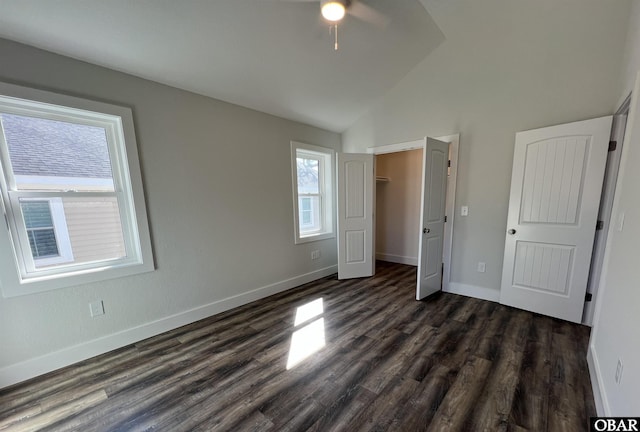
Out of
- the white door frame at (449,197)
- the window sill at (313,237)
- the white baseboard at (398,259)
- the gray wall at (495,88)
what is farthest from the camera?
the white baseboard at (398,259)

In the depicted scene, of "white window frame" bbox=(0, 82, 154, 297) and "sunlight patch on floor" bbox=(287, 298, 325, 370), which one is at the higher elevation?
"white window frame" bbox=(0, 82, 154, 297)

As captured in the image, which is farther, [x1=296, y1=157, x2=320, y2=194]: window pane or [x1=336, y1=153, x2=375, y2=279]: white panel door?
[x1=296, y1=157, x2=320, y2=194]: window pane

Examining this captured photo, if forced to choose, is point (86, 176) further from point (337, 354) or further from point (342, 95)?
point (342, 95)

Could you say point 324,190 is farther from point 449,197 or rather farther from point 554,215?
point 554,215

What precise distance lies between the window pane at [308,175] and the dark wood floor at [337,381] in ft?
6.67

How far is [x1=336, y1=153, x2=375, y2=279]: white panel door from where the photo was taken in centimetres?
363

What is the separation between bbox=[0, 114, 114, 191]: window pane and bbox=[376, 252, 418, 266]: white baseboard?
4.46 m

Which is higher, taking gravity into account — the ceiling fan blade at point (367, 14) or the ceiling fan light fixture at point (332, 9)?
the ceiling fan blade at point (367, 14)

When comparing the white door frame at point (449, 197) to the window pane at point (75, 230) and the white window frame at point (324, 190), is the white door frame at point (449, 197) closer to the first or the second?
the white window frame at point (324, 190)

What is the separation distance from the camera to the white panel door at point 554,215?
7.47 feet

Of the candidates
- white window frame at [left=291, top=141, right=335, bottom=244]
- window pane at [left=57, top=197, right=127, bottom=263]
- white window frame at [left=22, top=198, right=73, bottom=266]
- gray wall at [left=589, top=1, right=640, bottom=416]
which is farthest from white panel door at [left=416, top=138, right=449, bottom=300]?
white window frame at [left=22, top=198, right=73, bottom=266]

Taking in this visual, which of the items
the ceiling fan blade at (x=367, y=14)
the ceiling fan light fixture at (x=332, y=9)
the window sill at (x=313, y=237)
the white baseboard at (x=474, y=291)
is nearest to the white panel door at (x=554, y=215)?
the white baseboard at (x=474, y=291)

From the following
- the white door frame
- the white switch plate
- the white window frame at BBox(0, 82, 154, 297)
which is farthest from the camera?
the white door frame

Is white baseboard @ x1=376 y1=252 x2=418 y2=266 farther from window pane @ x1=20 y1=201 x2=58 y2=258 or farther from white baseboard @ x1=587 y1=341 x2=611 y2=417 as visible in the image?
window pane @ x1=20 y1=201 x2=58 y2=258
